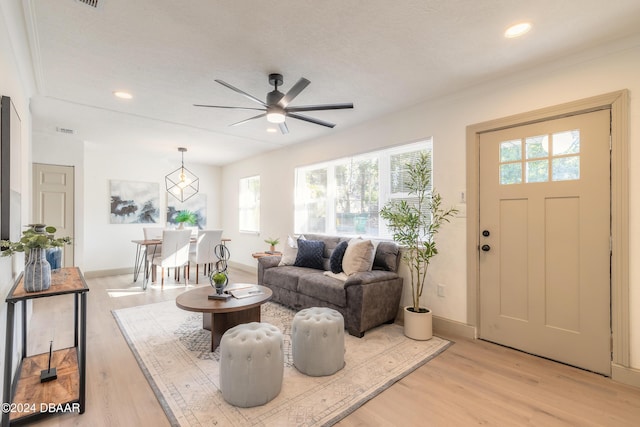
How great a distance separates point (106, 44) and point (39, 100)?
1909 mm

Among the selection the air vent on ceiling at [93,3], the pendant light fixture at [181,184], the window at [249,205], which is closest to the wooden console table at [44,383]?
the air vent on ceiling at [93,3]

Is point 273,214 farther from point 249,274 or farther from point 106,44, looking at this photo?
point 106,44

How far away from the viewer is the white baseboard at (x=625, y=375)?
2.14 m

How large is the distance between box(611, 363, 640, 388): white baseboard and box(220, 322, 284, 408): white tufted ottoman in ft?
8.26

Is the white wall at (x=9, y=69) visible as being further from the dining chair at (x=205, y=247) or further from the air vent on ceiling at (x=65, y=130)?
the dining chair at (x=205, y=247)

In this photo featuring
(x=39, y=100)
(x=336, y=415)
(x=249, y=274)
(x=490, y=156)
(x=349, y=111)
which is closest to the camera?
(x=336, y=415)

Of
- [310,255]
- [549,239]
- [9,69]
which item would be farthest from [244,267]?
[549,239]

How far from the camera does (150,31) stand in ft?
7.09

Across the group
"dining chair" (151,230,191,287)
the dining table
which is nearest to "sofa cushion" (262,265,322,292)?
"dining chair" (151,230,191,287)

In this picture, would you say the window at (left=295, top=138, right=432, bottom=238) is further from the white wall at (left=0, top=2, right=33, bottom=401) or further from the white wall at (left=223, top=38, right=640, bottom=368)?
the white wall at (left=0, top=2, right=33, bottom=401)

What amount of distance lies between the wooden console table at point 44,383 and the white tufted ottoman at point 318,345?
138 cm

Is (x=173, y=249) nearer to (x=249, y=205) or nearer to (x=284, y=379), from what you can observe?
(x=249, y=205)

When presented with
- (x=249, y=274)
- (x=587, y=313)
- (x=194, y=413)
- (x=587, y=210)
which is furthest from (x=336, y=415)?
(x=249, y=274)

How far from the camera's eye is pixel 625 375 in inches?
86.0
